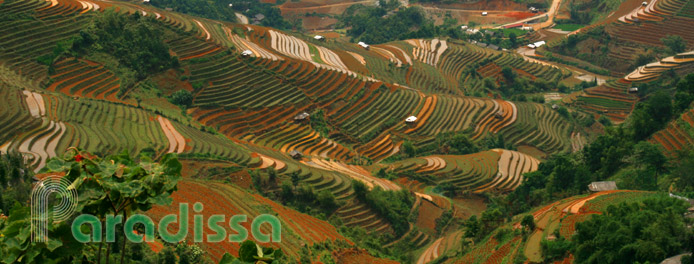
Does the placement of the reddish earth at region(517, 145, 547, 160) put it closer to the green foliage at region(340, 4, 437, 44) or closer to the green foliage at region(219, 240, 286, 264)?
Answer: the green foliage at region(340, 4, 437, 44)

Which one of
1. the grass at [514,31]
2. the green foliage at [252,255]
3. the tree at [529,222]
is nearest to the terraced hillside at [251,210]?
the tree at [529,222]

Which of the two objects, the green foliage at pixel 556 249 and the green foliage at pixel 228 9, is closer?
the green foliage at pixel 556 249

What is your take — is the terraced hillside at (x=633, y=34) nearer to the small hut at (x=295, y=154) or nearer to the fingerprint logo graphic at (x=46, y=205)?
the small hut at (x=295, y=154)

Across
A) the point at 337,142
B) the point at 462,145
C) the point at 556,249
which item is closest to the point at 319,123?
the point at 337,142

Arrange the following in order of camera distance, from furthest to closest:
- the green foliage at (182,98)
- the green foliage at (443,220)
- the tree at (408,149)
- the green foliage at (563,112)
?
the green foliage at (563,112), the tree at (408,149), the green foliage at (182,98), the green foliage at (443,220)

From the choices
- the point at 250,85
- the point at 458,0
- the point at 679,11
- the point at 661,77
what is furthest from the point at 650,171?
the point at 458,0

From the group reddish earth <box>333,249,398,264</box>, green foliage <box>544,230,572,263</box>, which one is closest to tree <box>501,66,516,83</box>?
reddish earth <box>333,249,398,264</box>

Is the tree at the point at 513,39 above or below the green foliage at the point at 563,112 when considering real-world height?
below

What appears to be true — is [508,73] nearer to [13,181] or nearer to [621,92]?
[621,92]
